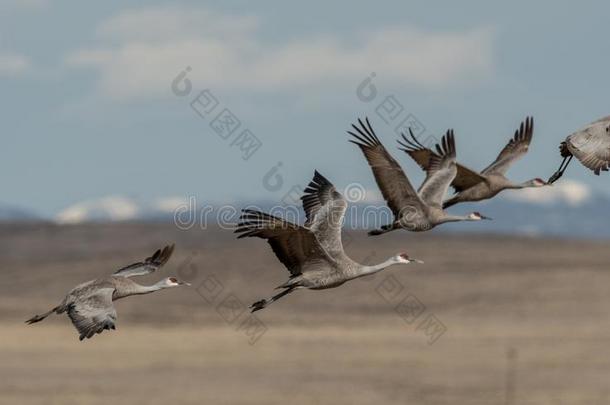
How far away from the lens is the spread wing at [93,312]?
61.4 ft

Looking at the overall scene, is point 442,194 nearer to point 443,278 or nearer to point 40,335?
point 40,335

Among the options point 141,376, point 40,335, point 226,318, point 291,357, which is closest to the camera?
point 141,376

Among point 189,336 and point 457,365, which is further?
point 189,336

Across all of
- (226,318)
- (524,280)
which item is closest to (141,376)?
(226,318)

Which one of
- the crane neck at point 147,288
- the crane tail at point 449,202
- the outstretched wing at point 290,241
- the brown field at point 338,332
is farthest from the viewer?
the brown field at point 338,332

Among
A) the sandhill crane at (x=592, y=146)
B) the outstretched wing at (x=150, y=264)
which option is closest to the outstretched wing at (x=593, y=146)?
the sandhill crane at (x=592, y=146)

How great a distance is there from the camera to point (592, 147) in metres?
17.0

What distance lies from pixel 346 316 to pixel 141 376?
106ft

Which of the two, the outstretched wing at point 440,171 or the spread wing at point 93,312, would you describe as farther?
the outstretched wing at point 440,171

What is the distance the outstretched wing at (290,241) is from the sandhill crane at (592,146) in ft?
14.0

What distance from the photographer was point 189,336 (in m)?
90.8

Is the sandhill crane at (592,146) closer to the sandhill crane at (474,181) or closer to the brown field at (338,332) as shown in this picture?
the sandhill crane at (474,181)

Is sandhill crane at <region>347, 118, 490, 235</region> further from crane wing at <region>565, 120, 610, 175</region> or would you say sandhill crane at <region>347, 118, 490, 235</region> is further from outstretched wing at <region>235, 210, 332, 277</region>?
crane wing at <region>565, 120, 610, 175</region>

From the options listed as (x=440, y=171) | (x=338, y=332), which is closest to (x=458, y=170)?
(x=440, y=171)
